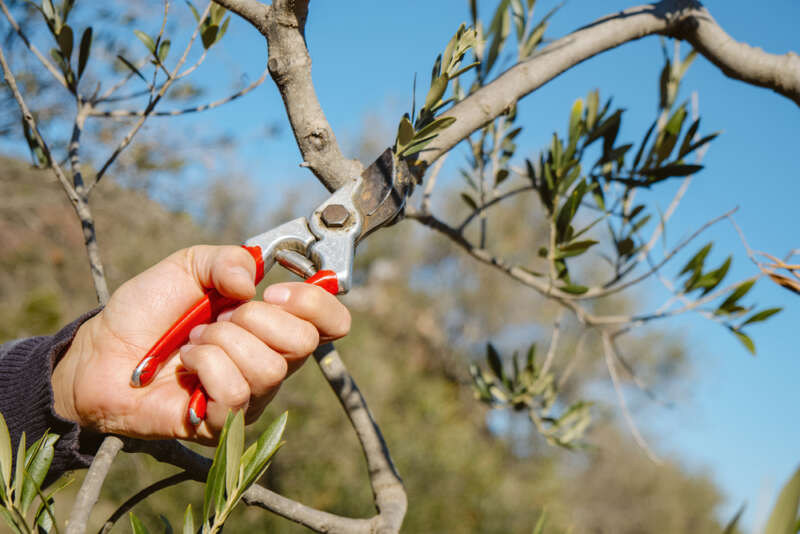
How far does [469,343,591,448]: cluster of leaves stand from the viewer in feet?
6.12

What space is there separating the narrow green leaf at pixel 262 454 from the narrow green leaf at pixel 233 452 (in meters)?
0.01

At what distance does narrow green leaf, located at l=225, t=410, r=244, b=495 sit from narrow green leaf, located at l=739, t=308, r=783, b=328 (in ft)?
4.73

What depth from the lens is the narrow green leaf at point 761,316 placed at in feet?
4.93

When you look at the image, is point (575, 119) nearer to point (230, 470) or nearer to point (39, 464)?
point (230, 470)

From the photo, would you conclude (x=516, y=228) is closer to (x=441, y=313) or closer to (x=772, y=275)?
(x=441, y=313)

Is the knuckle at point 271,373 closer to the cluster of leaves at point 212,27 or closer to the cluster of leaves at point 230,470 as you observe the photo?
the cluster of leaves at point 230,470

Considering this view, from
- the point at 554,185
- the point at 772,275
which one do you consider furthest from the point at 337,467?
the point at 772,275

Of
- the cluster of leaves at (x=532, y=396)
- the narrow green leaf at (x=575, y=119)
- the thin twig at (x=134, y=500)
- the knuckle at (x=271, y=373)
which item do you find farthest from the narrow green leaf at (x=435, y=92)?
the cluster of leaves at (x=532, y=396)

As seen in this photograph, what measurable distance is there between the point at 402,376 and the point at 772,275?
10.1 metres

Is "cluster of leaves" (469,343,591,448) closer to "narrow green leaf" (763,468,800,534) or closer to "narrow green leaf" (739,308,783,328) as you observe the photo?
"narrow green leaf" (739,308,783,328)

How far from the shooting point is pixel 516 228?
574 inches

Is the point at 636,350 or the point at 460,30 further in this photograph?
the point at 636,350

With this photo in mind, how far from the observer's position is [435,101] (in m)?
0.98

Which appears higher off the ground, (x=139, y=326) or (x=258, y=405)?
(x=139, y=326)
